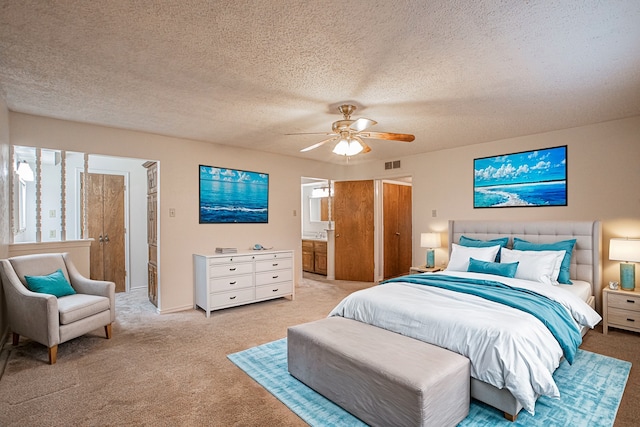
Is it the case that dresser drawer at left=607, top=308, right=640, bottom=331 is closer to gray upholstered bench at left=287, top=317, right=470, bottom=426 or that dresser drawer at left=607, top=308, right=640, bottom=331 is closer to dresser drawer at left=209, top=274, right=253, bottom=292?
gray upholstered bench at left=287, top=317, right=470, bottom=426

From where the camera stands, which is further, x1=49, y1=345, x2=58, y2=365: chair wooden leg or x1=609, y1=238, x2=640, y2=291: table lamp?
x1=609, y1=238, x2=640, y2=291: table lamp

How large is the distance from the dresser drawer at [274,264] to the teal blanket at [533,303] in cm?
243

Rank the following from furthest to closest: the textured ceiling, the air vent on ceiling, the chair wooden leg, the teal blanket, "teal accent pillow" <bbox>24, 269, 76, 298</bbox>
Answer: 1. the air vent on ceiling
2. "teal accent pillow" <bbox>24, 269, 76, 298</bbox>
3. the chair wooden leg
4. the teal blanket
5. the textured ceiling

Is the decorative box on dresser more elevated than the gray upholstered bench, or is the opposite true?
the decorative box on dresser

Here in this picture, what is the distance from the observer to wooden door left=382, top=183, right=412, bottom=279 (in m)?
6.70

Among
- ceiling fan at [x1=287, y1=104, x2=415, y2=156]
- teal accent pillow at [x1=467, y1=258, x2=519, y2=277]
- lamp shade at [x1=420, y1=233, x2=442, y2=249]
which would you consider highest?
ceiling fan at [x1=287, y1=104, x2=415, y2=156]

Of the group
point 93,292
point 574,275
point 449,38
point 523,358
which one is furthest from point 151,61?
point 574,275

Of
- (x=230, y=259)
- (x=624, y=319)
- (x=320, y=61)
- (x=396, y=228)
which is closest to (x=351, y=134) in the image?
(x=320, y=61)

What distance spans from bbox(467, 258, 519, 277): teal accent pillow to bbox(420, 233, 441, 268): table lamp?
115cm

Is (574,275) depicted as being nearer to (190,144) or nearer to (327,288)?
(327,288)

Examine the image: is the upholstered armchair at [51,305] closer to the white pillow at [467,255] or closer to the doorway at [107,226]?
the doorway at [107,226]

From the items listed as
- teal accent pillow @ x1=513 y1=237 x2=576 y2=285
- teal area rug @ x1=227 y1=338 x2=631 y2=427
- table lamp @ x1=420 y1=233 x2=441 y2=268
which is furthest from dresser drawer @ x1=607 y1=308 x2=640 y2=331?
table lamp @ x1=420 y1=233 x2=441 y2=268

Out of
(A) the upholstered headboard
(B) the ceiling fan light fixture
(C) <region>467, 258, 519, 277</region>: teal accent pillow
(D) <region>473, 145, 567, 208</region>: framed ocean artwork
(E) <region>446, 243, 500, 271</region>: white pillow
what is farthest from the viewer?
(D) <region>473, 145, 567, 208</region>: framed ocean artwork

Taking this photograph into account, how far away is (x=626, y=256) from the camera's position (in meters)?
3.42
